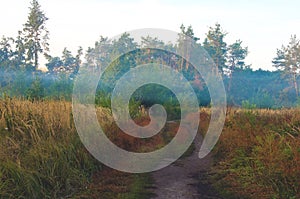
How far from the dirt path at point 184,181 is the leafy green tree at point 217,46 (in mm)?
64123

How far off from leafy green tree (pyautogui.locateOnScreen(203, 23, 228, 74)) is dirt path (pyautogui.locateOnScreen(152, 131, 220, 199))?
64123 mm

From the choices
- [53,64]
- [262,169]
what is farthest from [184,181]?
[53,64]

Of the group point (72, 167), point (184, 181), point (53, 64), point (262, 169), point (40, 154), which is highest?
point (53, 64)

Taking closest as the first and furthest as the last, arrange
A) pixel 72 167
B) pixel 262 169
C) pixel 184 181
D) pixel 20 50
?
pixel 72 167 < pixel 262 169 < pixel 184 181 < pixel 20 50

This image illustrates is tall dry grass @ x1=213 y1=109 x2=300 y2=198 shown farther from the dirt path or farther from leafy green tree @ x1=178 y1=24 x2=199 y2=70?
leafy green tree @ x1=178 y1=24 x2=199 y2=70

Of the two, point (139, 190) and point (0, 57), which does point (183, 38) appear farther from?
point (139, 190)

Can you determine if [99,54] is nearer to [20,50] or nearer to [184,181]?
[20,50]

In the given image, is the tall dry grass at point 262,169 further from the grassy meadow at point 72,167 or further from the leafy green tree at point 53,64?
the leafy green tree at point 53,64

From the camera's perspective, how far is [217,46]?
77750 millimetres

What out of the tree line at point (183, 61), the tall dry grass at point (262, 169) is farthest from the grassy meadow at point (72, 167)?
the tree line at point (183, 61)

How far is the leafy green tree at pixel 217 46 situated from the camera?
251 ft

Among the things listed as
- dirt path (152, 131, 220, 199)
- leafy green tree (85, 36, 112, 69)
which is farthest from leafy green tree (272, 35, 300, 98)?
dirt path (152, 131, 220, 199)

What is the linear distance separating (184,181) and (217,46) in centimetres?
7098

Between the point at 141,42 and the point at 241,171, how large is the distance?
261 ft
